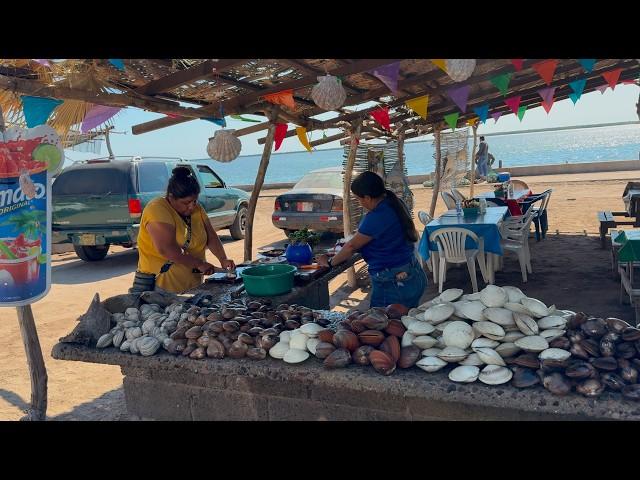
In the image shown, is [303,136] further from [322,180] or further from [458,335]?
[322,180]

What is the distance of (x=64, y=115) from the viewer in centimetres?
419

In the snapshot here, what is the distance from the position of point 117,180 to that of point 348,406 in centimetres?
805

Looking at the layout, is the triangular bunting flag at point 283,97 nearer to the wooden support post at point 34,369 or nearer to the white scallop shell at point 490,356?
the wooden support post at point 34,369

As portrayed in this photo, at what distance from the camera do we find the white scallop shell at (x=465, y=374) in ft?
6.91

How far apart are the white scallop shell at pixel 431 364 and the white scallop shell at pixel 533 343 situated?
0.33m

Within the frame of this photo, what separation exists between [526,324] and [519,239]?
5.64 meters

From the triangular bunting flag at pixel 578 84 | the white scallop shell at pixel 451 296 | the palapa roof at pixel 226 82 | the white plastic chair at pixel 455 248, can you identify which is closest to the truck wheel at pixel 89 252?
the palapa roof at pixel 226 82

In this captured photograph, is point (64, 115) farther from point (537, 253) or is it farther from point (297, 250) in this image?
point (537, 253)

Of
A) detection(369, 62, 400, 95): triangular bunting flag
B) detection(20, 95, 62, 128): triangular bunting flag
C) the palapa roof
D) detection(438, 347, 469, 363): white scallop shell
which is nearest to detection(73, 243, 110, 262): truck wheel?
the palapa roof

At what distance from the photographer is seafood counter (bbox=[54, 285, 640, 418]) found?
202 centimetres

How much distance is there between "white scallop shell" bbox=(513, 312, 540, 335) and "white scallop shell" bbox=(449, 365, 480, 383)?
0.27 metres

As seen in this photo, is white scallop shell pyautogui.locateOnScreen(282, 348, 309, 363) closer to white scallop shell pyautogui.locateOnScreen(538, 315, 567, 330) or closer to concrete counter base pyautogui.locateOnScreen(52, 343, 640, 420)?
concrete counter base pyautogui.locateOnScreen(52, 343, 640, 420)
